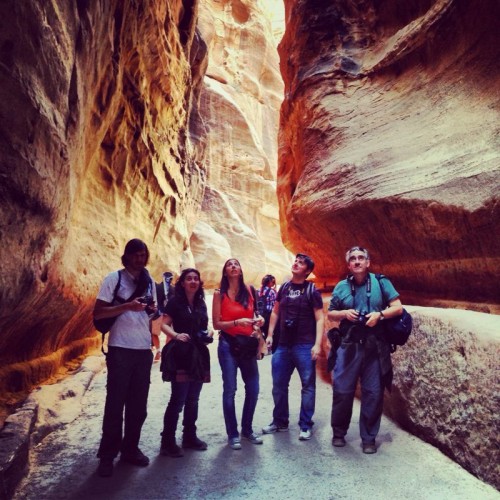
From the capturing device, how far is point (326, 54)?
828 cm

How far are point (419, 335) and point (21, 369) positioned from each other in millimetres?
4348

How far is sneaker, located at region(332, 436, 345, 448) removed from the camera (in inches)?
140

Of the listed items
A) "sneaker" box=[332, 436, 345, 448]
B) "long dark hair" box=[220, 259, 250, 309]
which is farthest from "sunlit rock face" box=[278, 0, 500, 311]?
"long dark hair" box=[220, 259, 250, 309]

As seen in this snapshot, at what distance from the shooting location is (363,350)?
3562mm

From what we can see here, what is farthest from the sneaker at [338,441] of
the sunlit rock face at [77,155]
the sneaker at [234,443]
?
the sunlit rock face at [77,155]

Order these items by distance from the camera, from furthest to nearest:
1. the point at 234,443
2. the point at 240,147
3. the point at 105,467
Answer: the point at 240,147, the point at 234,443, the point at 105,467

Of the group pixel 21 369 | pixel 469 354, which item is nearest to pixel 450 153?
pixel 469 354

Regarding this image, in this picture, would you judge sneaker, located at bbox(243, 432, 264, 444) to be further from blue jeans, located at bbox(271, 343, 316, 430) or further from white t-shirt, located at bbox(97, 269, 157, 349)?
white t-shirt, located at bbox(97, 269, 157, 349)

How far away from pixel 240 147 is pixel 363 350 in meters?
33.6

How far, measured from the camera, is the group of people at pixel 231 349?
3150 mm

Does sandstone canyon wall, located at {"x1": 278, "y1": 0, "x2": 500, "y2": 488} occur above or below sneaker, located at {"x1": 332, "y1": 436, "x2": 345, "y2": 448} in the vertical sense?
above

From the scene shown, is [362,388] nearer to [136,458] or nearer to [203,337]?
[203,337]

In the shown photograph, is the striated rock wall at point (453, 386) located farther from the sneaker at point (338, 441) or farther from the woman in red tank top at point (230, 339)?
the woman in red tank top at point (230, 339)

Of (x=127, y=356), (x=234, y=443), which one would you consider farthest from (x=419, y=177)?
(x=127, y=356)
